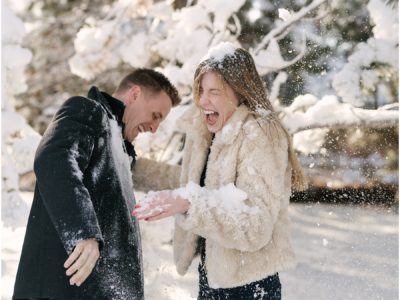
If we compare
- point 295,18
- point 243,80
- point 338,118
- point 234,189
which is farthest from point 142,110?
point 295,18

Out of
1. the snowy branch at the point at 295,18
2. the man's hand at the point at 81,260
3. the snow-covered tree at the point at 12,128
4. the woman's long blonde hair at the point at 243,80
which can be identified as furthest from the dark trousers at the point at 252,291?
the snow-covered tree at the point at 12,128

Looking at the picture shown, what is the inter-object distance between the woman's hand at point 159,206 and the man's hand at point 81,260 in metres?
0.19

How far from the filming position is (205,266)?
213cm

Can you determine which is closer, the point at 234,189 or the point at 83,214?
the point at 83,214

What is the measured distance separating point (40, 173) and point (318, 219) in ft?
26.4

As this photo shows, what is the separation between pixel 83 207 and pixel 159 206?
25 cm

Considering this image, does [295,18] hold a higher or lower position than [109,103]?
higher

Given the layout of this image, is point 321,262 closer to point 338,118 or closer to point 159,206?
point 338,118

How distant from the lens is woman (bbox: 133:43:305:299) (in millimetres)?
1844

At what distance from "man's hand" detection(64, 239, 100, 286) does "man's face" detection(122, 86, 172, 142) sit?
84 centimetres

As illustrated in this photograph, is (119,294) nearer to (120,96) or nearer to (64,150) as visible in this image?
(64,150)

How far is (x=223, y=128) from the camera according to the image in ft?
6.70

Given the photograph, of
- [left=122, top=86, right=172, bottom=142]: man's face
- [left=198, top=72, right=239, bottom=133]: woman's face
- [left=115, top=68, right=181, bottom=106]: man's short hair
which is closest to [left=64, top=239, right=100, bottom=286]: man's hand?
[left=198, top=72, right=239, bottom=133]: woman's face

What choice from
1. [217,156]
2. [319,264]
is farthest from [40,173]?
[319,264]
